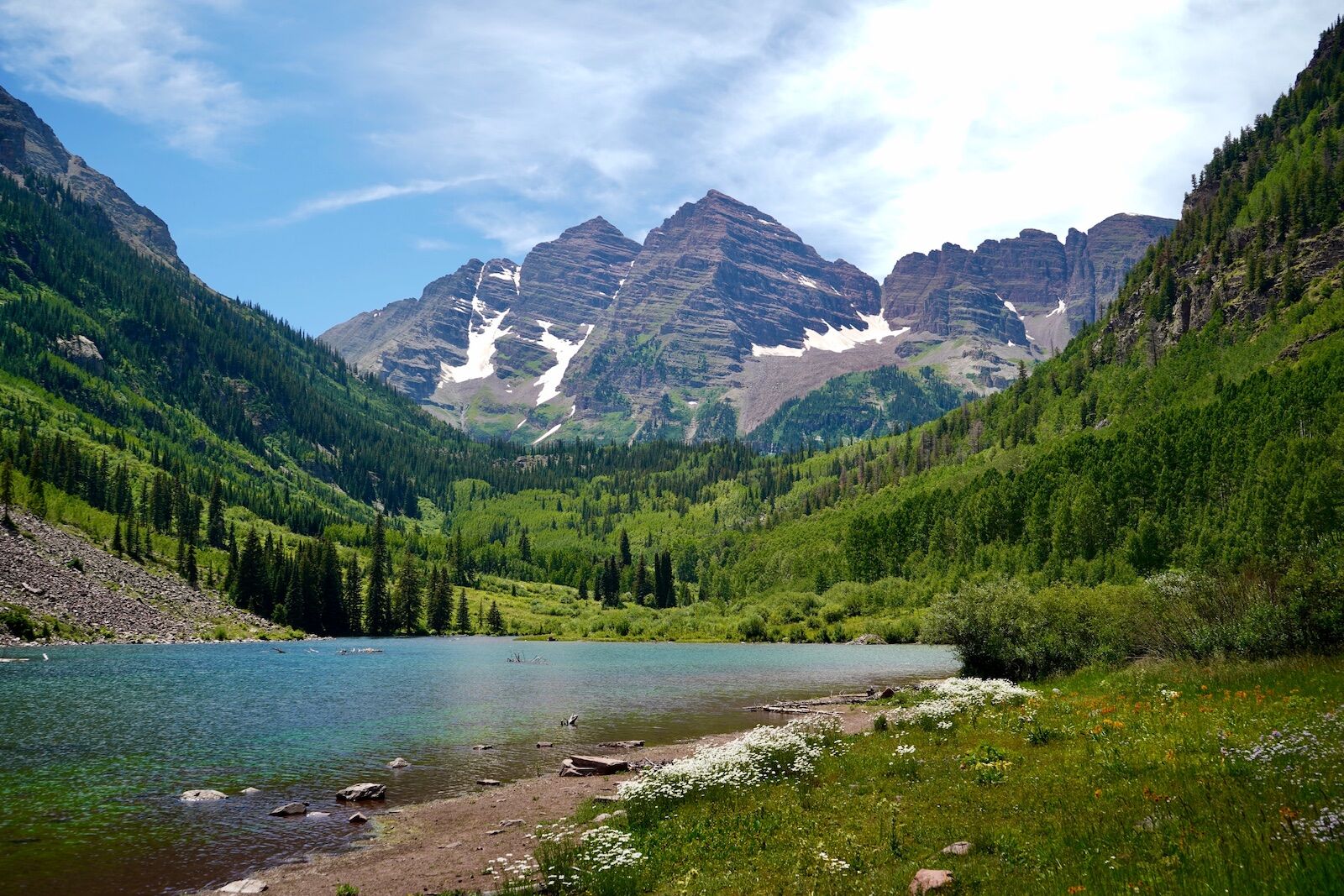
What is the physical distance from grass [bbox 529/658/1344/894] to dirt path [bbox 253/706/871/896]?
5562 mm

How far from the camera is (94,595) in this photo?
118 meters

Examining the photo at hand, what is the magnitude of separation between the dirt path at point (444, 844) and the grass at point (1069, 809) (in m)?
5.56

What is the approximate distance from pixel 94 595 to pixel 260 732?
9076 cm

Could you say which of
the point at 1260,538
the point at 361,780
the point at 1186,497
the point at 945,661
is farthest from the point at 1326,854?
the point at 1186,497

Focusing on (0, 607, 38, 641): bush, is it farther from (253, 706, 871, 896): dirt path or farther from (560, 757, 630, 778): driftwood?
(560, 757, 630, 778): driftwood

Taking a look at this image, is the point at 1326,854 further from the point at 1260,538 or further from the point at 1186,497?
the point at 1186,497

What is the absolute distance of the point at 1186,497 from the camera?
458 feet

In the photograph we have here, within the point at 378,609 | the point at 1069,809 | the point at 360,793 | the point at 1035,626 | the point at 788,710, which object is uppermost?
the point at 378,609

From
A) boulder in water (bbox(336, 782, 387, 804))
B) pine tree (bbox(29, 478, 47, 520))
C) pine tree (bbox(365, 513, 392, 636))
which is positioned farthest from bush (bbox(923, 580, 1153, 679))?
pine tree (bbox(29, 478, 47, 520))

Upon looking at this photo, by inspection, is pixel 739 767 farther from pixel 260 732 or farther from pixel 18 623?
pixel 18 623

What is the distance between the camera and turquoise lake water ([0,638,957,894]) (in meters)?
27.8

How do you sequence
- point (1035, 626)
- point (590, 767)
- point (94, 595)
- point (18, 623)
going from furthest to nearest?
point (94, 595)
point (18, 623)
point (1035, 626)
point (590, 767)

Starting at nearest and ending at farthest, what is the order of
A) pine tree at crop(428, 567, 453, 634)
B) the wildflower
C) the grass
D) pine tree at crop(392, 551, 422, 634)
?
the grass → the wildflower → pine tree at crop(392, 551, 422, 634) → pine tree at crop(428, 567, 453, 634)

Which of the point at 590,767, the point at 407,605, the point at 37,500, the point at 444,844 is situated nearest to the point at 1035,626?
the point at 590,767
